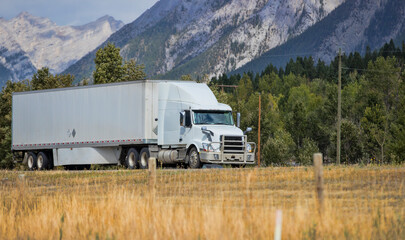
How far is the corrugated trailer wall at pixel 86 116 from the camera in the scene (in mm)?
38969

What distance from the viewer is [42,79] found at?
98750 mm

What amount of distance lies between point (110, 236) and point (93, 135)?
28514 millimetres

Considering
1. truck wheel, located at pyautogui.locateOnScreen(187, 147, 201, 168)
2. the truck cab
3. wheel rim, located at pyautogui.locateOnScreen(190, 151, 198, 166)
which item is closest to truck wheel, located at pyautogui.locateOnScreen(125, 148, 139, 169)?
the truck cab

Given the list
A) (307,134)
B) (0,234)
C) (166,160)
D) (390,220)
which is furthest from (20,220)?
(307,134)

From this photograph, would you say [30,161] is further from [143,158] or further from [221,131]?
[221,131]

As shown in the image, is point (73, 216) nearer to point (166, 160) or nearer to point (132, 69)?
point (166, 160)

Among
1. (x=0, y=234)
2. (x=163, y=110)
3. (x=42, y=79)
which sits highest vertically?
(x=42, y=79)

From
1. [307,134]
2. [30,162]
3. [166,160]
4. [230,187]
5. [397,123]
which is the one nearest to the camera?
[230,187]

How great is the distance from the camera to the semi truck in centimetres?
3678

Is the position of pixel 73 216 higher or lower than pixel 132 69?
lower

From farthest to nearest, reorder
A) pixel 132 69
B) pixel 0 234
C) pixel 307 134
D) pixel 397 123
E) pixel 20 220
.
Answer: pixel 307 134
pixel 397 123
pixel 132 69
pixel 20 220
pixel 0 234

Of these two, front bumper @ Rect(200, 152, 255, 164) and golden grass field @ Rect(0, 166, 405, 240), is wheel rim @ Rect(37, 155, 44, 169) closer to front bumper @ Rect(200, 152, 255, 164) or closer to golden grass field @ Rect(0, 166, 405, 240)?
front bumper @ Rect(200, 152, 255, 164)

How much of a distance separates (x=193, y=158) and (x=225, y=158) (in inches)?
61.9

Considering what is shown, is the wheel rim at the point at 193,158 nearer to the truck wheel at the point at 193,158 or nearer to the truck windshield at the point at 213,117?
the truck wheel at the point at 193,158
